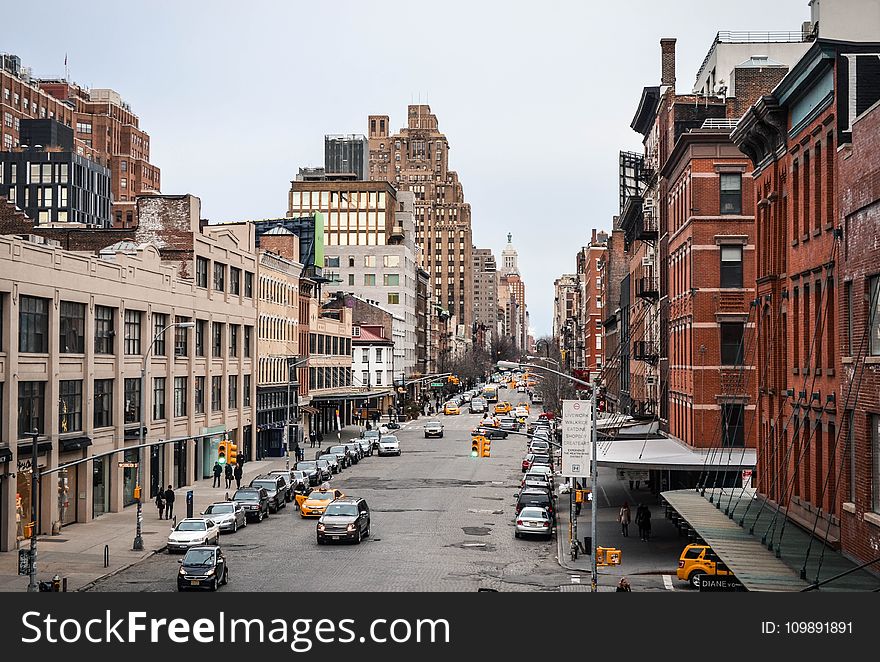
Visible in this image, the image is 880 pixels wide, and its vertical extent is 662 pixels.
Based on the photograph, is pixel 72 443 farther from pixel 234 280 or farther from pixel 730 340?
pixel 234 280

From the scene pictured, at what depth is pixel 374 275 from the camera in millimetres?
161625

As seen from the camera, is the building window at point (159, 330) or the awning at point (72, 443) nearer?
the awning at point (72, 443)

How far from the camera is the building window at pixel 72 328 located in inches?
1939

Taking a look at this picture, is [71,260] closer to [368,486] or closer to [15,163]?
[368,486]

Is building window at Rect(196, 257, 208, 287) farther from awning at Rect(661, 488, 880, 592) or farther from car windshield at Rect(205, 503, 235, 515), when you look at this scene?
awning at Rect(661, 488, 880, 592)

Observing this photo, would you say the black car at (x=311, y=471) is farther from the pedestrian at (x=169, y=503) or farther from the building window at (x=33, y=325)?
the building window at (x=33, y=325)

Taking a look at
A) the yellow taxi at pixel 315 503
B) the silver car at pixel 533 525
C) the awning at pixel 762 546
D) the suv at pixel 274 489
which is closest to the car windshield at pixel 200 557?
the awning at pixel 762 546

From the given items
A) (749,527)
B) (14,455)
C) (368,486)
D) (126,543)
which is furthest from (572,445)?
(368,486)

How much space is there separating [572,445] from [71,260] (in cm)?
2585

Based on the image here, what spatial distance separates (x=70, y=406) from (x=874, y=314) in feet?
120

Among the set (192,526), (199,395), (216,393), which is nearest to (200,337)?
(199,395)

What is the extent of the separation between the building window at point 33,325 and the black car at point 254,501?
1061cm

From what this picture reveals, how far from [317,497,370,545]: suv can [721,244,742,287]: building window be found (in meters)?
18.7

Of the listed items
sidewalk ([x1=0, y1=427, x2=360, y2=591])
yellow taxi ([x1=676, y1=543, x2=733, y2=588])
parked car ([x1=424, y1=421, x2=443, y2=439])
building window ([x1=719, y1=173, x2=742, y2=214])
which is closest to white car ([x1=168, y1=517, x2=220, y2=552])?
sidewalk ([x1=0, y1=427, x2=360, y2=591])
